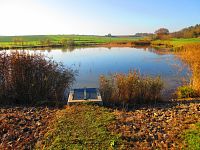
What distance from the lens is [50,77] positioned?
434 inches

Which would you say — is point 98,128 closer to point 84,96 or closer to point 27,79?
point 84,96

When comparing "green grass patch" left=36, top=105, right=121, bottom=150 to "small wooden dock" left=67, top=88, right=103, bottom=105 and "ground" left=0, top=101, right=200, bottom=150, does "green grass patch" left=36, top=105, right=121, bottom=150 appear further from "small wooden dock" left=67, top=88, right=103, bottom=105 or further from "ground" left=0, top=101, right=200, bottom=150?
"small wooden dock" left=67, top=88, right=103, bottom=105

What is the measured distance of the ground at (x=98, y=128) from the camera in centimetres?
633

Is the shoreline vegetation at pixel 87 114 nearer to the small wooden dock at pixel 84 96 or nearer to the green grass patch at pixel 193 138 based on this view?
the green grass patch at pixel 193 138

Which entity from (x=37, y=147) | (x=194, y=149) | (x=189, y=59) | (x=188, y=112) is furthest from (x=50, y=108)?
(x=189, y=59)

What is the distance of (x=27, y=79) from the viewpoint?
1090 centimetres

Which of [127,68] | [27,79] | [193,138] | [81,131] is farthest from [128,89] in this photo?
[127,68]

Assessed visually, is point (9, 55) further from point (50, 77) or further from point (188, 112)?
point (188, 112)

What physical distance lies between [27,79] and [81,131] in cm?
472

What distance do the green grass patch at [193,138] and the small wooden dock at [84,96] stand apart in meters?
3.50

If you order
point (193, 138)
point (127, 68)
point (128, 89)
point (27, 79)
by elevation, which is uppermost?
point (27, 79)

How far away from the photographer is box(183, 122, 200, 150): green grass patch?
607 cm

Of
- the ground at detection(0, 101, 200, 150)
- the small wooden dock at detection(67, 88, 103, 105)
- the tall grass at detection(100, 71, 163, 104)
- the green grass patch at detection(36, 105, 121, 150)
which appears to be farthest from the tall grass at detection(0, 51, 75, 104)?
the green grass patch at detection(36, 105, 121, 150)

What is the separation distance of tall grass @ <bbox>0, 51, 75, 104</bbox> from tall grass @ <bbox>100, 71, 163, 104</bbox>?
1.82m
